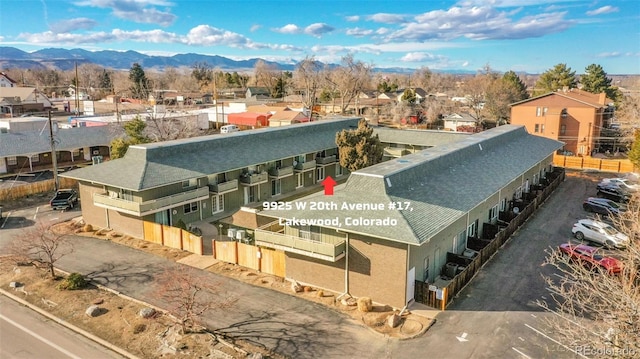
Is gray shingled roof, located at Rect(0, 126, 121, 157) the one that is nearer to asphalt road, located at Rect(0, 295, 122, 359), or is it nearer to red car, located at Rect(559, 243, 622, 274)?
asphalt road, located at Rect(0, 295, 122, 359)

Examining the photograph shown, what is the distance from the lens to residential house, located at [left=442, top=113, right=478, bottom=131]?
3500 inches

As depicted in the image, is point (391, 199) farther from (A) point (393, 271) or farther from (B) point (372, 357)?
(B) point (372, 357)

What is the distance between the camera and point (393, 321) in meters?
22.8

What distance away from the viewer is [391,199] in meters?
27.2

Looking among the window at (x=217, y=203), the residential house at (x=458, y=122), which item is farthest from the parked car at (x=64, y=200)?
the residential house at (x=458, y=122)

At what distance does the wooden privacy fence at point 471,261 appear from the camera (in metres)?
Result: 24.5

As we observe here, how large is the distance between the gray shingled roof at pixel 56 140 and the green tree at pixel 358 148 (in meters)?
36.2

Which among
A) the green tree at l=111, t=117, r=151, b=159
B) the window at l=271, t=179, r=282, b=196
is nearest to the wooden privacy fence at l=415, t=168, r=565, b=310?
the window at l=271, t=179, r=282, b=196

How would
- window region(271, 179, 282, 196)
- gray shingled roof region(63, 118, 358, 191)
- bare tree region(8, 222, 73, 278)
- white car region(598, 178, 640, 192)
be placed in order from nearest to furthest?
bare tree region(8, 222, 73, 278) < gray shingled roof region(63, 118, 358, 191) < white car region(598, 178, 640, 192) < window region(271, 179, 282, 196)

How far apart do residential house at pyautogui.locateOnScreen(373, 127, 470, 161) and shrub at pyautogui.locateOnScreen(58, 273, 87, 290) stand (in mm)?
37731

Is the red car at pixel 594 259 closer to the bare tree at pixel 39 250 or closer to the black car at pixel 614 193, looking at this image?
the black car at pixel 614 193

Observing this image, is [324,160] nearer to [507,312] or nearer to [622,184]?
[507,312]

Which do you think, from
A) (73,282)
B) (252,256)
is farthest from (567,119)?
(73,282)

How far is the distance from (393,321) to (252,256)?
35.2ft
